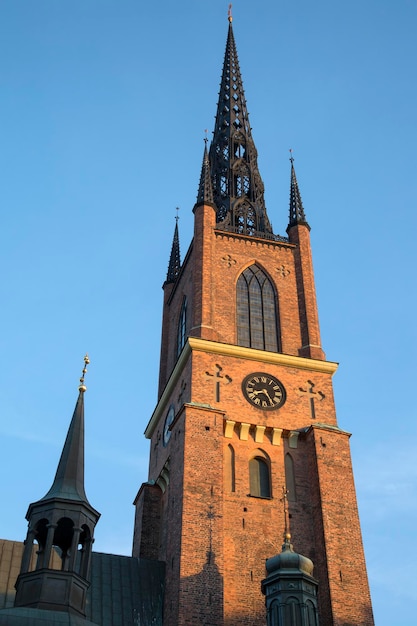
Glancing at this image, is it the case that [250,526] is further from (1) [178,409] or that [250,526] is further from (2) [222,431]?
(1) [178,409]

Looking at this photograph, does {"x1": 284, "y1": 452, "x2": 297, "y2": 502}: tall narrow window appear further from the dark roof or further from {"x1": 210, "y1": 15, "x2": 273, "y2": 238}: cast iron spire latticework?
{"x1": 210, "y1": 15, "x2": 273, "y2": 238}: cast iron spire latticework

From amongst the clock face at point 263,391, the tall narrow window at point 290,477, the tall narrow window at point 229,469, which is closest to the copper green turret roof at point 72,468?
the tall narrow window at point 229,469

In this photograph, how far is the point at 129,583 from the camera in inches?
1080

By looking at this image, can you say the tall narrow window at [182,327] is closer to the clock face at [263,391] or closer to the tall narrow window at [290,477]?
the clock face at [263,391]

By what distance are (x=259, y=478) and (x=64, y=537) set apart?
7.41 meters

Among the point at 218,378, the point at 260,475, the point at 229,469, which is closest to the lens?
the point at 229,469

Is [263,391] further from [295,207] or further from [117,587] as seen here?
[295,207]

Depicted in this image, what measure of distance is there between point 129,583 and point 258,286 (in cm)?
1327

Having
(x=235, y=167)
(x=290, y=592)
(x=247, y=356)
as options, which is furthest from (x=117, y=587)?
(x=235, y=167)

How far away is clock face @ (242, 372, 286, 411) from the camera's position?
99.5 feet

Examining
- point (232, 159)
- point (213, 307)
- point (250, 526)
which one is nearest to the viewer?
point (250, 526)

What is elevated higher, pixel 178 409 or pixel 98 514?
pixel 178 409

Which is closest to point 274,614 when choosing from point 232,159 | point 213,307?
point 213,307

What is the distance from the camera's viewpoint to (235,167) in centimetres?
4225
